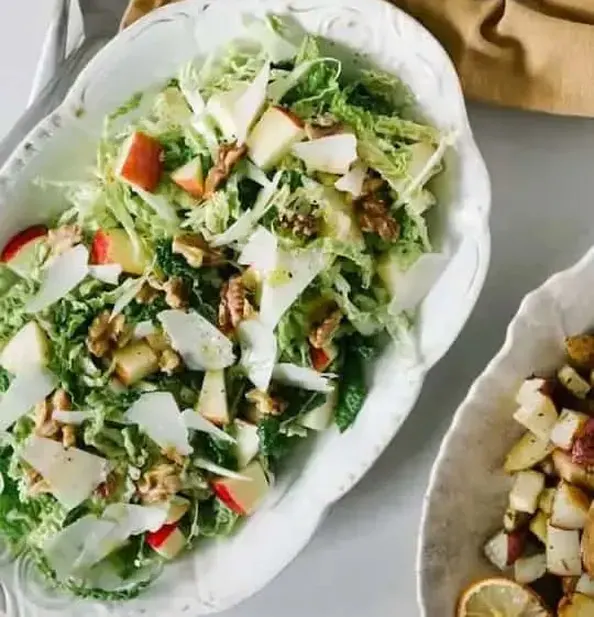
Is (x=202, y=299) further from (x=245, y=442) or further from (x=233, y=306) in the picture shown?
(x=245, y=442)

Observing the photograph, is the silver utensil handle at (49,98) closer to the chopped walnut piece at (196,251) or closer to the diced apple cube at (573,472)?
the chopped walnut piece at (196,251)

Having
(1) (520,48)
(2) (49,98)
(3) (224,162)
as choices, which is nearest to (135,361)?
(3) (224,162)

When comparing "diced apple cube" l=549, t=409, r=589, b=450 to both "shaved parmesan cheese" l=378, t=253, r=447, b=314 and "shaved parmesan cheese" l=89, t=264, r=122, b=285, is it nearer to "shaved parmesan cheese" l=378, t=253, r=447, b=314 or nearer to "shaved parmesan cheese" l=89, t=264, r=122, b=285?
"shaved parmesan cheese" l=378, t=253, r=447, b=314

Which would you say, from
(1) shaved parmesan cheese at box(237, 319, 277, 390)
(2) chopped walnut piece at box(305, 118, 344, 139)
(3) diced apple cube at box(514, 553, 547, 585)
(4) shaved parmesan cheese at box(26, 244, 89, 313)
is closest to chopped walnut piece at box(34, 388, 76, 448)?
(4) shaved parmesan cheese at box(26, 244, 89, 313)

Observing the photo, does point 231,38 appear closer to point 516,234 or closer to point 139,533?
point 516,234

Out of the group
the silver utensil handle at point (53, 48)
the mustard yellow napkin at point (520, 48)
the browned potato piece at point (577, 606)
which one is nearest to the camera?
the browned potato piece at point (577, 606)

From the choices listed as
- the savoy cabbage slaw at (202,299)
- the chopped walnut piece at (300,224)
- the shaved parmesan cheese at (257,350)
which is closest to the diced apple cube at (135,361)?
the savoy cabbage slaw at (202,299)

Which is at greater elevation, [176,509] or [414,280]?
[414,280]
